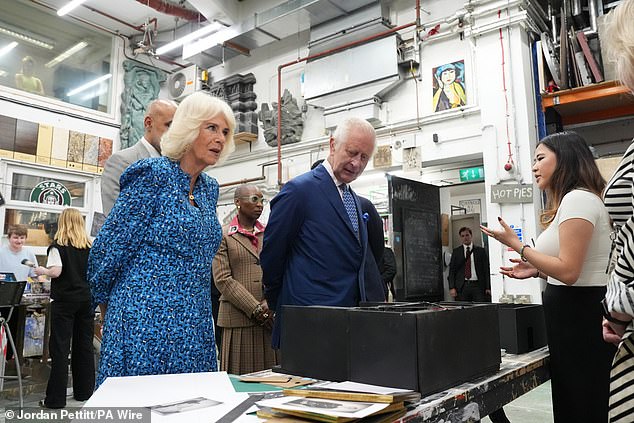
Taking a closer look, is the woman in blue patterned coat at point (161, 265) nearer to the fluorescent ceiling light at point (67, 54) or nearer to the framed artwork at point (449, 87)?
the framed artwork at point (449, 87)

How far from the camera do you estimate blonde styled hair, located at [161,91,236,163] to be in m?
1.42

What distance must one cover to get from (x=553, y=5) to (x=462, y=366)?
16.4 ft

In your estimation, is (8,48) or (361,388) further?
(8,48)

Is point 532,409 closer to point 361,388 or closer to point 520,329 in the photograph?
point 520,329

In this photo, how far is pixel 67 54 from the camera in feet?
24.9

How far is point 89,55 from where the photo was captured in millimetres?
7812

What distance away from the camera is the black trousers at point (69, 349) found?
353cm

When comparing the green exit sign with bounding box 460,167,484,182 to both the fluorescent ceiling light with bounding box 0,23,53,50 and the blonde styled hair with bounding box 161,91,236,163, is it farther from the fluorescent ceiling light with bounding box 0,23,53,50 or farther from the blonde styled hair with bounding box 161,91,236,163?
the fluorescent ceiling light with bounding box 0,23,53,50

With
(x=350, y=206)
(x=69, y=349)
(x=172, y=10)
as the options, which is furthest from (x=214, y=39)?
(x=350, y=206)

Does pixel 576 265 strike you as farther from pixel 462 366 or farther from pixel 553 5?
pixel 553 5

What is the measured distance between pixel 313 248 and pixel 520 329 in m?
0.70

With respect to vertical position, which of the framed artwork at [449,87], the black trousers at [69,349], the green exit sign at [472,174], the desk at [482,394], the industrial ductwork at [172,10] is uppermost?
the industrial ductwork at [172,10]

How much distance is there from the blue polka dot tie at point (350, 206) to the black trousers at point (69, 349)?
9.21 feet

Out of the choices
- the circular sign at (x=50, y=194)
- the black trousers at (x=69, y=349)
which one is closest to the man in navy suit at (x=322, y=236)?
the black trousers at (x=69, y=349)
